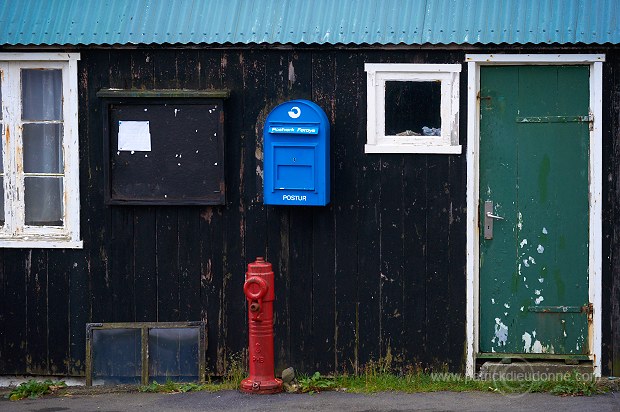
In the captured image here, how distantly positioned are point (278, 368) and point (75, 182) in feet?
7.62

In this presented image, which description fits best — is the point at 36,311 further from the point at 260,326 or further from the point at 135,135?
the point at 260,326

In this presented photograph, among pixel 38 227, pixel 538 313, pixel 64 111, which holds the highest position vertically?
pixel 64 111

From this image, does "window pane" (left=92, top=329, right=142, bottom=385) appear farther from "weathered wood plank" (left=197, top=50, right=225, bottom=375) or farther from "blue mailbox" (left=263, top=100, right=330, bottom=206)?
"blue mailbox" (left=263, top=100, right=330, bottom=206)

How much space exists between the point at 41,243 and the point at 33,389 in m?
1.22

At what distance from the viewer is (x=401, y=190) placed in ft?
30.2

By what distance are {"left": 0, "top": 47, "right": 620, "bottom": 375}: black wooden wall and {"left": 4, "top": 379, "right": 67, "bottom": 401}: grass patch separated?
14 centimetres

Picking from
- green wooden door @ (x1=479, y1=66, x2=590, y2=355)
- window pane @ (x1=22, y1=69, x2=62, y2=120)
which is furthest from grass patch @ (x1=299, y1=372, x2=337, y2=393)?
window pane @ (x1=22, y1=69, x2=62, y2=120)

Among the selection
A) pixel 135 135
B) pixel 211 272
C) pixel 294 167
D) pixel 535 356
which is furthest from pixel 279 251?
pixel 535 356

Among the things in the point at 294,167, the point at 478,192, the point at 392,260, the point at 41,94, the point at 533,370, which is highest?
the point at 41,94

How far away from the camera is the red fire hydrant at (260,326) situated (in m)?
8.66

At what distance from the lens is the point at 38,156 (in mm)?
9516

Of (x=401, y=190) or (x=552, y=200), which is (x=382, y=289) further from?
(x=552, y=200)

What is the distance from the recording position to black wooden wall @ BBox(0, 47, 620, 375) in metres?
9.17

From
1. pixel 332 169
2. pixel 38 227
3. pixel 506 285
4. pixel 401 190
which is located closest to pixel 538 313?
pixel 506 285
